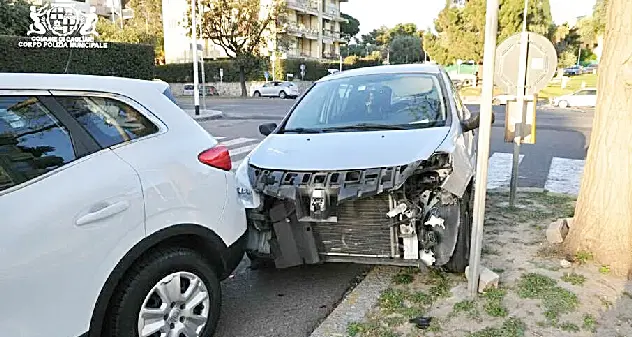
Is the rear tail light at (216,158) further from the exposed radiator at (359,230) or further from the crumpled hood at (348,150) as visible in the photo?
the exposed radiator at (359,230)

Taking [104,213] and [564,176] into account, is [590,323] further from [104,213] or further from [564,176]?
[564,176]

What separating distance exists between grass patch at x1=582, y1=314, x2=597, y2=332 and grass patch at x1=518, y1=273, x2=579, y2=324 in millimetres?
116

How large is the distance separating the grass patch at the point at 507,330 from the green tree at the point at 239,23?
121ft

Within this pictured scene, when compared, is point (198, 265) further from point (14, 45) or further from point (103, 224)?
point (14, 45)

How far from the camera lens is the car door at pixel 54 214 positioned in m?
2.18

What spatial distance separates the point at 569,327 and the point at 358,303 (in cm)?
139

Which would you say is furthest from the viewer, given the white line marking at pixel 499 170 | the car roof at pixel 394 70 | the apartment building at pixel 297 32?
the apartment building at pixel 297 32

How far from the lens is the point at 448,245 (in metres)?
3.61

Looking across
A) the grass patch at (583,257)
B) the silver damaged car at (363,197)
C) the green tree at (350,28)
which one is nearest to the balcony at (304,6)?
the green tree at (350,28)

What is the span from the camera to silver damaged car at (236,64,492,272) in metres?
3.47

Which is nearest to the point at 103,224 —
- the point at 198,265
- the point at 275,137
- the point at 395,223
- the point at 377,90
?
the point at 198,265

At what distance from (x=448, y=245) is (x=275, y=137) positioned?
1.81 meters

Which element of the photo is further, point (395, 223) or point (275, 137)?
point (275, 137)

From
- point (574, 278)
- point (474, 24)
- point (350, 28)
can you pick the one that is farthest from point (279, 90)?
point (350, 28)
